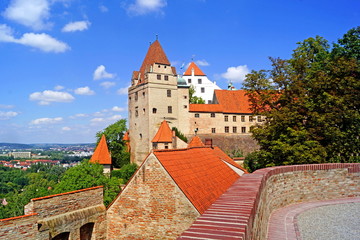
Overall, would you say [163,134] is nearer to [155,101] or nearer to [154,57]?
[155,101]

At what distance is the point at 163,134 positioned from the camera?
1741 inches

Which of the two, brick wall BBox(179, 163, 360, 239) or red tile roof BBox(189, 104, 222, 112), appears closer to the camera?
brick wall BBox(179, 163, 360, 239)

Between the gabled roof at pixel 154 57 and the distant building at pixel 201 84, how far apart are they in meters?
28.6

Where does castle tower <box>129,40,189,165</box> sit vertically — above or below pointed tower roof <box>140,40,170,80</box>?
below

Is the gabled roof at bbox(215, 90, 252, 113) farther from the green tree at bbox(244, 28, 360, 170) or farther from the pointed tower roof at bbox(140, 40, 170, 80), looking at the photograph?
the green tree at bbox(244, 28, 360, 170)

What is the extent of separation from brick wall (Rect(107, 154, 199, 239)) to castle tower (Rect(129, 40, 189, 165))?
33768 millimetres

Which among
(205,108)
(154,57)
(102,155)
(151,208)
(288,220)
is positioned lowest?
(151,208)

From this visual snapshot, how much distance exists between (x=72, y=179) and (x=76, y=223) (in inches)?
514

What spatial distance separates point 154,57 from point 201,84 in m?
31.7

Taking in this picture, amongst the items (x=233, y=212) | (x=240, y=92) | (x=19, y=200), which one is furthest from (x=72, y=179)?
(x=240, y=92)

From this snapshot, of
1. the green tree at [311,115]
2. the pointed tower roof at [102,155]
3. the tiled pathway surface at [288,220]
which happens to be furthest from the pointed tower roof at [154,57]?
the tiled pathway surface at [288,220]

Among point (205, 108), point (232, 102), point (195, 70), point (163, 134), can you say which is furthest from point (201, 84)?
point (163, 134)

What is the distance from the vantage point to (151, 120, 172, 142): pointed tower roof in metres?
43.8

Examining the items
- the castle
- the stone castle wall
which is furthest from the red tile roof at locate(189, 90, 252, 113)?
the stone castle wall
